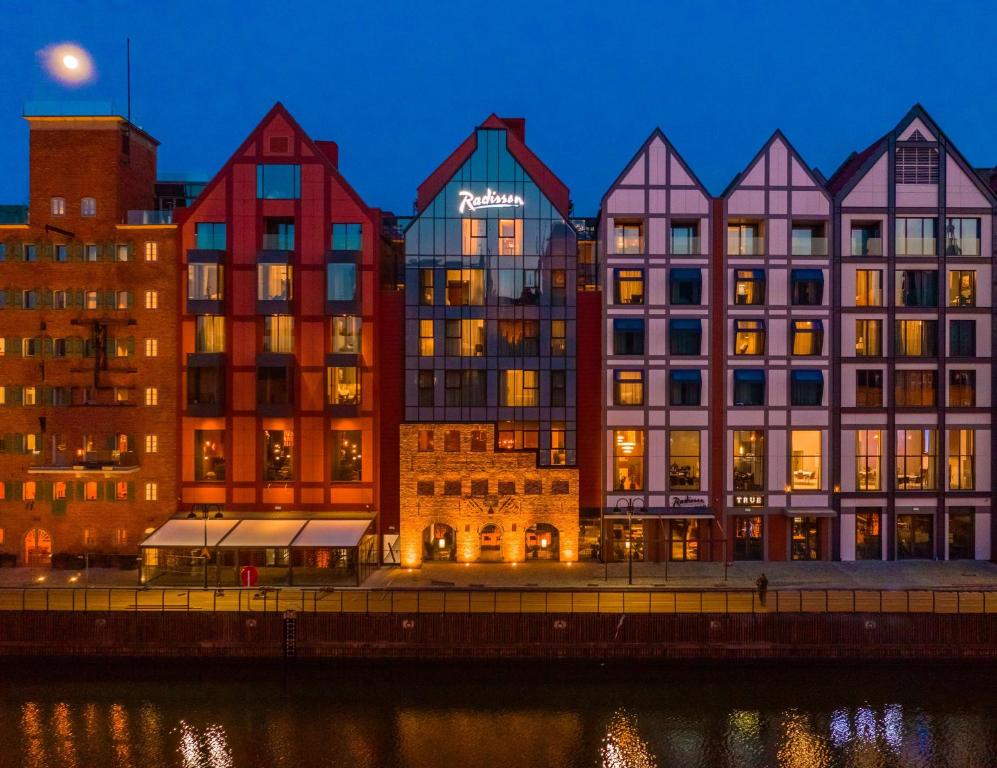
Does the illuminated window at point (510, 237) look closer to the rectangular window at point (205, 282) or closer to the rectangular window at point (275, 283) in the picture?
the rectangular window at point (275, 283)

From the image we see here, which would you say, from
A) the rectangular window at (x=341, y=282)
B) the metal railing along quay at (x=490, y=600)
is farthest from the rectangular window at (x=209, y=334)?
the metal railing along quay at (x=490, y=600)

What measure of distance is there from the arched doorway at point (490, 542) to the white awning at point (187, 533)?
48.4 ft

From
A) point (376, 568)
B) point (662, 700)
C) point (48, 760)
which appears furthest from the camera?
point (376, 568)

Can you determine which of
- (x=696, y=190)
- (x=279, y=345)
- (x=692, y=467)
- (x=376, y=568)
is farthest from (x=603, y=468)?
(x=279, y=345)

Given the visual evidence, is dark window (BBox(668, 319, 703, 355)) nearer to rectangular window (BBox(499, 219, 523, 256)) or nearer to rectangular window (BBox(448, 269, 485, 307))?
rectangular window (BBox(499, 219, 523, 256))

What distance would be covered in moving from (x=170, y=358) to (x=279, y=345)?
6.79 metres

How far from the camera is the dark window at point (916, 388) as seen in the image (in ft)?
157

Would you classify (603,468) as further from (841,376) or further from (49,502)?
(49,502)

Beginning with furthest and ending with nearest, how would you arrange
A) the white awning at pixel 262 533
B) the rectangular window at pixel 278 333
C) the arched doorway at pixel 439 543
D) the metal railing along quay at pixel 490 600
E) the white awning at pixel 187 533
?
the arched doorway at pixel 439 543, the rectangular window at pixel 278 333, the white awning at pixel 187 533, the white awning at pixel 262 533, the metal railing along quay at pixel 490 600

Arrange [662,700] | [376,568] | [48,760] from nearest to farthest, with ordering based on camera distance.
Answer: [48,760]
[662,700]
[376,568]

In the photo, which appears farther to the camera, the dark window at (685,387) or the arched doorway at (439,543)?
the dark window at (685,387)

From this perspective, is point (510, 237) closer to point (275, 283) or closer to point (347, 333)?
point (347, 333)

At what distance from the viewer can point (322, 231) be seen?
47.3 m

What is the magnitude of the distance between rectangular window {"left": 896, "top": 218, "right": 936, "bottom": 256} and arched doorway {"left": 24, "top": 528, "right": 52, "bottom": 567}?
182ft
